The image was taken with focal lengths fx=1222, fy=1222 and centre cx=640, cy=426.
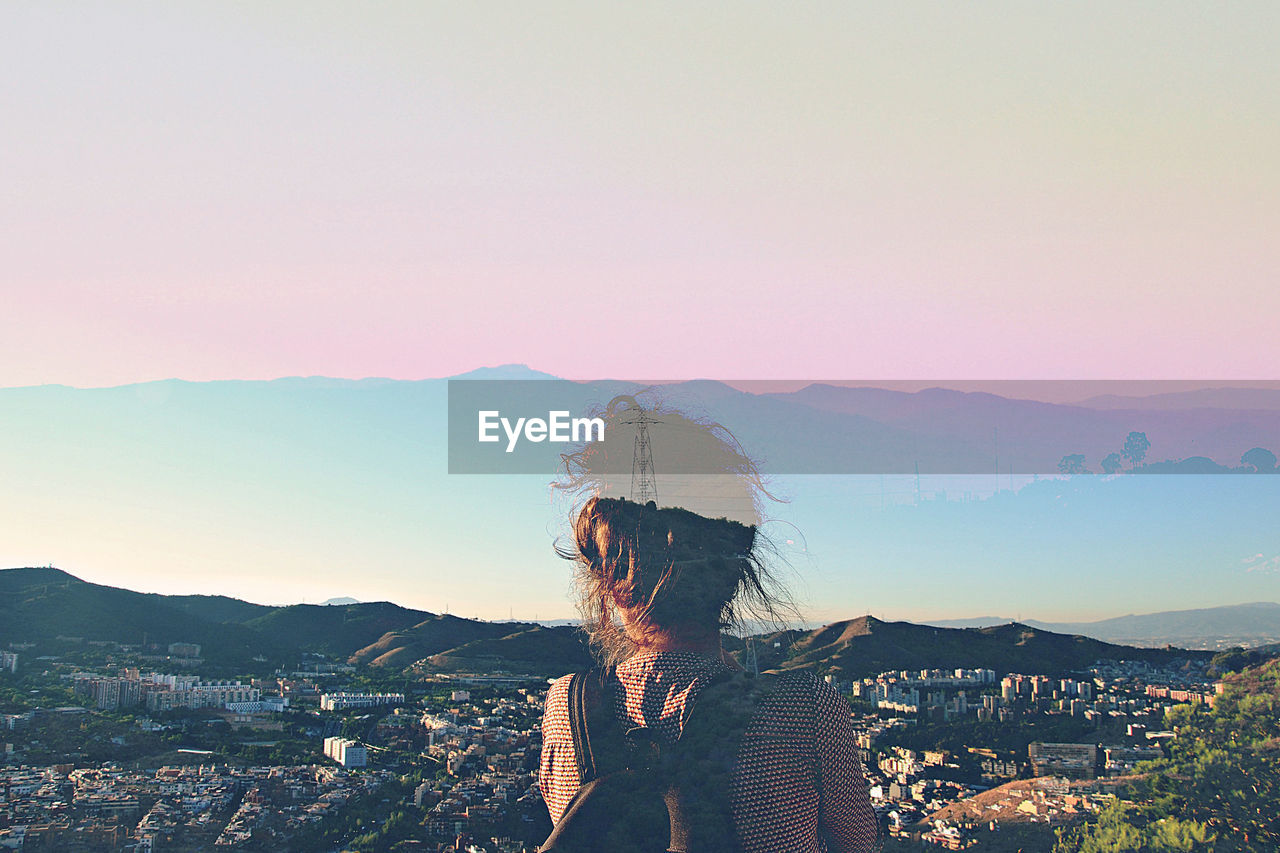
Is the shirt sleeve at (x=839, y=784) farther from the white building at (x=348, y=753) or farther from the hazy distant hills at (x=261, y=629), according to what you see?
the hazy distant hills at (x=261, y=629)

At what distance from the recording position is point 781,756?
26.3ft

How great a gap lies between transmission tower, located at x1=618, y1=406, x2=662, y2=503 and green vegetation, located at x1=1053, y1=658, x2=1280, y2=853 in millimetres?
10968

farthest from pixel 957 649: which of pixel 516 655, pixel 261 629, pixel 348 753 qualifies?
pixel 261 629

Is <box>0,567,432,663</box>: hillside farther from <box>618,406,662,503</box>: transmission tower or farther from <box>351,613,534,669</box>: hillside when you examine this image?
<box>618,406,662,503</box>: transmission tower

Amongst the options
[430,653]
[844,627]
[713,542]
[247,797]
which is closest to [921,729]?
[844,627]

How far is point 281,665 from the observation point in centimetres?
8919

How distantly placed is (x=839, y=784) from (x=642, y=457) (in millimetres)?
2780

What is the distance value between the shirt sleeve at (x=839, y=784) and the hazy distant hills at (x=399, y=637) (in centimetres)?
4421

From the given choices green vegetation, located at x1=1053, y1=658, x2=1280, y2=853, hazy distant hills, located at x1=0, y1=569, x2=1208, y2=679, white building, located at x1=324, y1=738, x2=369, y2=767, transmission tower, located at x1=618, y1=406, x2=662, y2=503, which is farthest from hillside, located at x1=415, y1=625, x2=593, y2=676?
transmission tower, located at x1=618, y1=406, x2=662, y2=503

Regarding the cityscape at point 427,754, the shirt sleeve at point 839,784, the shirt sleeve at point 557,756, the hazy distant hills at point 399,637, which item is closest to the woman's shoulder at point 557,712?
the shirt sleeve at point 557,756

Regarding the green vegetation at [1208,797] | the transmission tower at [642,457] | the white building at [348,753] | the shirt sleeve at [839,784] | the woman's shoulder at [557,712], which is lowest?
the white building at [348,753]

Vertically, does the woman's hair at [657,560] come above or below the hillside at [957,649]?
above

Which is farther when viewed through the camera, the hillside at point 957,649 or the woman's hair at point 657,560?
the hillside at point 957,649

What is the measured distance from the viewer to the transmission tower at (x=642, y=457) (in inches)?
359
